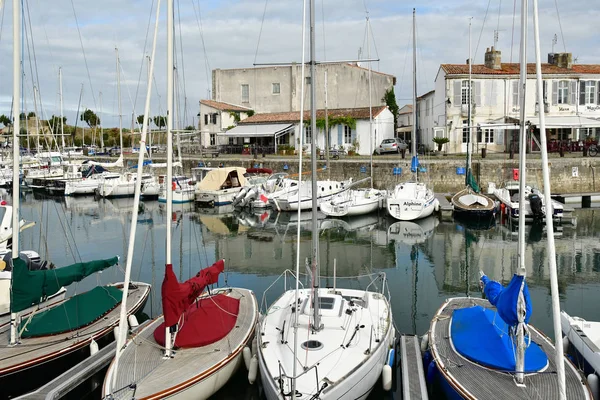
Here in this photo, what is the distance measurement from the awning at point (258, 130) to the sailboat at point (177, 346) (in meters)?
39.5

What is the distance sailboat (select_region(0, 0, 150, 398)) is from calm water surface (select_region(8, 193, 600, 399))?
3248mm

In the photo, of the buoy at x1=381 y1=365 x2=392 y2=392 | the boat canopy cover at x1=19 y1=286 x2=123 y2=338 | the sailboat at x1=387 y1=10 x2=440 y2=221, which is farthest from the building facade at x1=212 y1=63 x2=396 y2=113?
the buoy at x1=381 y1=365 x2=392 y2=392

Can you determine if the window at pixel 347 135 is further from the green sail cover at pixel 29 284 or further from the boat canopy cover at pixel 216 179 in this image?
the green sail cover at pixel 29 284

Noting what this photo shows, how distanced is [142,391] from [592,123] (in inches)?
1567

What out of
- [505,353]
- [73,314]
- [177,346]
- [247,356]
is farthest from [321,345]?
[73,314]

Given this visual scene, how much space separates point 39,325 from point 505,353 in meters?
9.50

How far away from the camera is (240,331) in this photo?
11.2 m

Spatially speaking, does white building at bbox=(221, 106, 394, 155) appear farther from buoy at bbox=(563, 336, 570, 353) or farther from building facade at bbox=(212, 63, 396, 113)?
buoy at bbox=(563, 336, 570, 353)

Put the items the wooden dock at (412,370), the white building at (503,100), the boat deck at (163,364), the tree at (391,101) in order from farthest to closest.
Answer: the tree at (391,101) → the white building at (503,100) → the wooden dock at (412,370) → the boat deck at (163,364)

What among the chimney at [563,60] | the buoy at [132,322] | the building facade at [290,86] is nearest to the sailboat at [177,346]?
the buoy at [132,322]

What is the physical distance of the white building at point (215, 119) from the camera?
56875 mm

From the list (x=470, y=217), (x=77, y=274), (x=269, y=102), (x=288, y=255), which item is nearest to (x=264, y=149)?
(x=269, y=102)

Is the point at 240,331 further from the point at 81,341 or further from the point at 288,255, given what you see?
the point at 288,255

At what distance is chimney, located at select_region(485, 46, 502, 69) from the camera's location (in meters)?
43.8
